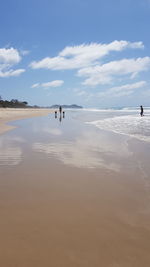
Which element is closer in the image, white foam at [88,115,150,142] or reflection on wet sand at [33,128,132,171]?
reflection on wet sand at [33,128,132,171]

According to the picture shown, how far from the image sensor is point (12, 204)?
472cm

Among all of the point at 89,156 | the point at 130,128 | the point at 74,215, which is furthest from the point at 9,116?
the point at 74,215

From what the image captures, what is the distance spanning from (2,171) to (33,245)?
411cm

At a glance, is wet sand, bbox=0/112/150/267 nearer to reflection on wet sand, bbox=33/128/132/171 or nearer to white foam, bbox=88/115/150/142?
reflection on wet sand, bbox=33/128/132/171

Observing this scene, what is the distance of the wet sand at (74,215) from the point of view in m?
3.12

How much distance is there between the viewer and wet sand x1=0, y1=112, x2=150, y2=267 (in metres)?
3.12

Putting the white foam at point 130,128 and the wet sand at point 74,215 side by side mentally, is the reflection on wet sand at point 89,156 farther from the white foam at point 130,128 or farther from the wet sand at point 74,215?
the white foam at point 130,128

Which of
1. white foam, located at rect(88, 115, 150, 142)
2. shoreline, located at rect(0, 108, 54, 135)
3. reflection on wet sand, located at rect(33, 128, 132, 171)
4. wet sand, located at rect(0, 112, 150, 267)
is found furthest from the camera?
shoreline, located at rect(0, 108, 54, 135)

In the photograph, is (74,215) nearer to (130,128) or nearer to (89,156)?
(89,156)

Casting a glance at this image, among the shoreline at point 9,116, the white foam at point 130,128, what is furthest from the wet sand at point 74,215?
the shoreline at point 9,116

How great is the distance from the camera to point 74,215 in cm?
427

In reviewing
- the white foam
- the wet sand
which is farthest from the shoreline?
the wet sand

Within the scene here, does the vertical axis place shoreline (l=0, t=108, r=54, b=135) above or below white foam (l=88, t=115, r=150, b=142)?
above

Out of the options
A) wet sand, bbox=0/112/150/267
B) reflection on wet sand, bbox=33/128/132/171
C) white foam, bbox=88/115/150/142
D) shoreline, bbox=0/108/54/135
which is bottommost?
wet sand, bbox=0/112/150/267
